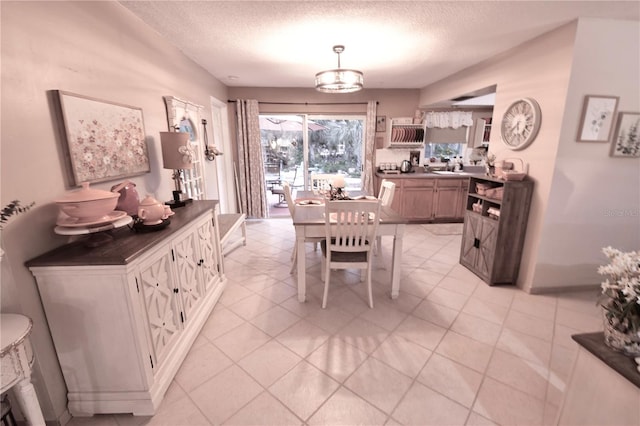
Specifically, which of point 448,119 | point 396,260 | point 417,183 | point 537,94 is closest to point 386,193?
point 396,260

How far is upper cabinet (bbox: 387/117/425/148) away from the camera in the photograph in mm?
5164

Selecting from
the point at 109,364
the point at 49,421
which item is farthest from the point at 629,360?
the point at 49,421

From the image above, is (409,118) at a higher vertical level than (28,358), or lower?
higher

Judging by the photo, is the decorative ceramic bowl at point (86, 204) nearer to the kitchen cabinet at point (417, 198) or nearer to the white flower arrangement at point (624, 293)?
the white flower arrangement at point (624, 293)

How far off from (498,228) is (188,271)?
284 centimetres

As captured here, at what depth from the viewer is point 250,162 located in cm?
504

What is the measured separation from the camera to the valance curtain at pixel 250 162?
4848 mm

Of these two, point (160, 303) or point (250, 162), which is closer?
point (160, 303)

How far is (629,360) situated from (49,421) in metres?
2.56

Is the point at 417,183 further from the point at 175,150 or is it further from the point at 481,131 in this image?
the point at 175,150

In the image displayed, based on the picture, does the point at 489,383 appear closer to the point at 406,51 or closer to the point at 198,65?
the point at 406,51

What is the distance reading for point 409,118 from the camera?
5.16 m

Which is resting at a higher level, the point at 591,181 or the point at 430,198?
the point at 591,181

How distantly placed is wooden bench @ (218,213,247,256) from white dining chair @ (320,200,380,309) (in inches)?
48.1
